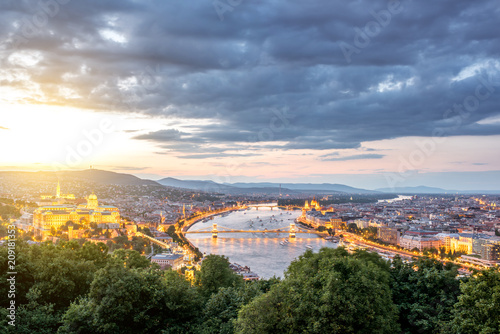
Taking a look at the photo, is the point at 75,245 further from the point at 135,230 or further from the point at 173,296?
the point at 135,230

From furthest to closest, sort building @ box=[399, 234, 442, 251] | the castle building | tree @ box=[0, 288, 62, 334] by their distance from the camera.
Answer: building @ box=[399, 234, 442, 251] → the castle building → tree @ box=[0, 288, 62, 334]

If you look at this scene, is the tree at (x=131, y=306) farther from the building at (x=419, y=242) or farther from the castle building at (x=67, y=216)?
the building at (x=419, y=242)

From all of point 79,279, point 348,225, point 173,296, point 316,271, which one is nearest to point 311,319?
point 316,271

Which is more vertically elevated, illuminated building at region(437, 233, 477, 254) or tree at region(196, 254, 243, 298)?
tree at region(196, 254, 243, 298)

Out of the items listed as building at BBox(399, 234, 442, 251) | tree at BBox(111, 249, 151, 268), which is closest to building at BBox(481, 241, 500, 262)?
building at BBox(399, 234, 442, 251)

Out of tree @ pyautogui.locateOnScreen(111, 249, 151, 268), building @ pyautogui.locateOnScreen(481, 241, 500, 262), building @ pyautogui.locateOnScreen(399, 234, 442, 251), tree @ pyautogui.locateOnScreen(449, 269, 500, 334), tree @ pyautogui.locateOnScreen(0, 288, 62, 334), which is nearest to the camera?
tree @ pyautogui.locateOnScreen(449, 269, 500, 334)

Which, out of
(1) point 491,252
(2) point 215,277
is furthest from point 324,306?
(1) point 491,252

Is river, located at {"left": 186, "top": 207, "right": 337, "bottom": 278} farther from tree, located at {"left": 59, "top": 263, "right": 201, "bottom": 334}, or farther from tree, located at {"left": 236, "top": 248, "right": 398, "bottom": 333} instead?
tree, located at {"left": 236, "top": 248, "right": 398, "bottom": 333}
